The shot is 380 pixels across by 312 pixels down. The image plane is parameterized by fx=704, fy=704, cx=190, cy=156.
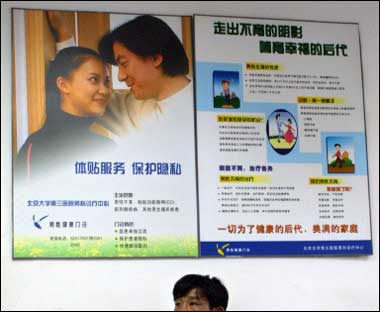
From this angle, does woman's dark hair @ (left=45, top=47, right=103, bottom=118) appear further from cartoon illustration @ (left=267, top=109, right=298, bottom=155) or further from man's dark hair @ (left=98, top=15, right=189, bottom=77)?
cartoon illustration @ (left=267, top=109, right=298, bottom=155)

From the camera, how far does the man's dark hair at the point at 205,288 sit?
221cm

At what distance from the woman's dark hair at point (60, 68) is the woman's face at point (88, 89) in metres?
0.02

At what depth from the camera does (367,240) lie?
8.75 ft

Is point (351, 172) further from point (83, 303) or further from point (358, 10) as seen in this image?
point (83, 303)

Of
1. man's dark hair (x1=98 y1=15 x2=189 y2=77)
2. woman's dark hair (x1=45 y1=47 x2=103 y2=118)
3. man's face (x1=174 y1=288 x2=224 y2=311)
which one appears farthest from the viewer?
man's dark hair (x1=98 y1=15 x2=189 y2=77)

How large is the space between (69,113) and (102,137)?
15cm

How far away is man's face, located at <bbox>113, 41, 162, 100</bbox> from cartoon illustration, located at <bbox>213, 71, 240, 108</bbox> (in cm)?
22

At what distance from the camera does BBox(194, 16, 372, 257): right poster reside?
8.51 ft

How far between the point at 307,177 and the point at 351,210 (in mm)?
211

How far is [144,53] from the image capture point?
265 centimetres

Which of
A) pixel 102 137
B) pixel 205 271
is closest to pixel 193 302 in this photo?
A: pixel 205 271

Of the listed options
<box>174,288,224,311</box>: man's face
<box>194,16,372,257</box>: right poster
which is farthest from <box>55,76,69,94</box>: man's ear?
<box>174,288,224,311</box>: man's face

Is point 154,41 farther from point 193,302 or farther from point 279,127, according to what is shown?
point 193,302

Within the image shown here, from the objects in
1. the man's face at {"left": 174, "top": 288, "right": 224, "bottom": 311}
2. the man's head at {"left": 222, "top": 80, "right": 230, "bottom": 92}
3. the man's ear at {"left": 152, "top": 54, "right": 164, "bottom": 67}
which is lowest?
the man's face at {"left": 174, "top": 288, "right": 224, "bottom": 311}
